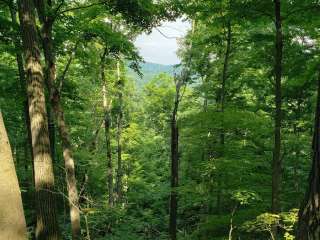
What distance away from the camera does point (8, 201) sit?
13.8 feet

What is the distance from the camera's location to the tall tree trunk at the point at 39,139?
6.57 meters

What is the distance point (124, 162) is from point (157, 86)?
10.5 m

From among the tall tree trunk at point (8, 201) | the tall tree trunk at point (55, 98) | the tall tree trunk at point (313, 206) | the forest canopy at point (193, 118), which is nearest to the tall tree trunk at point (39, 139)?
the forest canopy at point (193, 118)

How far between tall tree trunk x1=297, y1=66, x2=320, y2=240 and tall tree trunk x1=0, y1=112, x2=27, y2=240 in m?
2.87

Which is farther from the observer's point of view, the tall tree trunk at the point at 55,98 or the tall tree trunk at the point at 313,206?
the tall tree trunk at the point at 55,98

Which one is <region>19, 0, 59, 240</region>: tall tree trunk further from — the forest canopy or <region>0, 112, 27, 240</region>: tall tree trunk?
<region>0, 112, 27, 240</region>: tall tree trunk

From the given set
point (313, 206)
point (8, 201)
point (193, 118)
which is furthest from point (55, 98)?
point (313, 206)

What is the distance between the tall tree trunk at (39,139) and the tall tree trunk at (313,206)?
4.50 metres

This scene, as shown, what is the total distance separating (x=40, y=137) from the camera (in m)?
6.63

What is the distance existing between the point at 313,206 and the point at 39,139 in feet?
15.8

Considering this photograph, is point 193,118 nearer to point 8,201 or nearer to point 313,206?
point 8,201

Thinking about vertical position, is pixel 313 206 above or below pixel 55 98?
below

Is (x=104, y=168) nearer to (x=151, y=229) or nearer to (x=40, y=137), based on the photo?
(x=151, y=229)

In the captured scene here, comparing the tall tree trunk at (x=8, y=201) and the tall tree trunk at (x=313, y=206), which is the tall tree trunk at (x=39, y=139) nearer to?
the tall tree trunk at (x=8, y=201)
